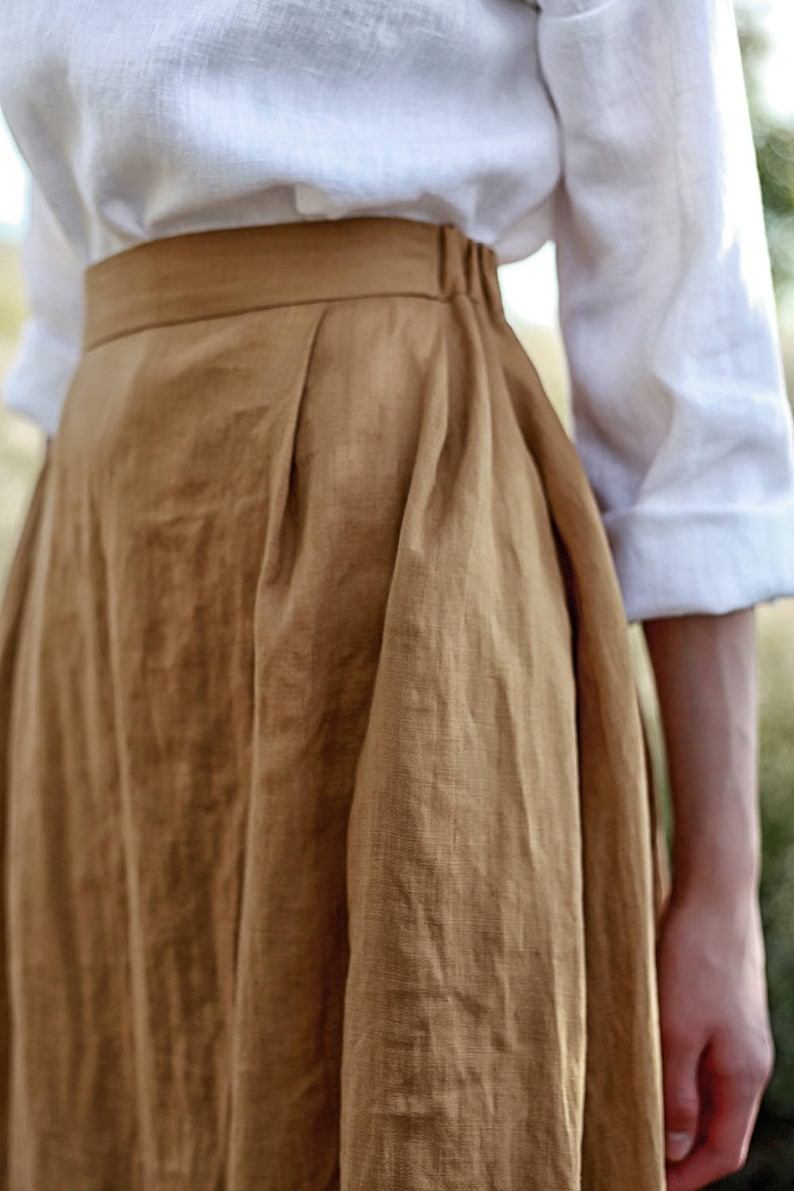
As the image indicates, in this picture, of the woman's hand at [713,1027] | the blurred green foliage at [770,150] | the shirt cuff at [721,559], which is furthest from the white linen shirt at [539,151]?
the blurred green foliage at [770,150]

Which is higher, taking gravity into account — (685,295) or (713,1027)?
(685,295)

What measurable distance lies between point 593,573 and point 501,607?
82mm

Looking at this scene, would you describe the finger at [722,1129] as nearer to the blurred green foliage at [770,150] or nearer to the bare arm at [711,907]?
the bare arm at [711,907]

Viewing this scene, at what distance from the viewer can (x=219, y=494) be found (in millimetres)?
728

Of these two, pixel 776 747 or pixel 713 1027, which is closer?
pixel 713 1027

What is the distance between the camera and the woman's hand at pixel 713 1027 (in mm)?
709

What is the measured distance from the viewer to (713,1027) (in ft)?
2.34

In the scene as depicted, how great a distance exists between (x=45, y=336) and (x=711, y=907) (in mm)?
802

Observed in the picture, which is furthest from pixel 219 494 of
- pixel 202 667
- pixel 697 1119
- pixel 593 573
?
pixel 697 1119

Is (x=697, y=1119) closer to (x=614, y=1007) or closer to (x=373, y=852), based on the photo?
(x=614, y=1007)

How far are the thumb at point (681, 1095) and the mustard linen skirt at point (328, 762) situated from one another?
0.18ft

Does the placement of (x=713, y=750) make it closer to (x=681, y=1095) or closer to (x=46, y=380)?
(x=681, y=1095)

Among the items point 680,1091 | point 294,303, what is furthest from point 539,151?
point 680,1091

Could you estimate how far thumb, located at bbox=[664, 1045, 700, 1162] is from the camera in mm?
722
